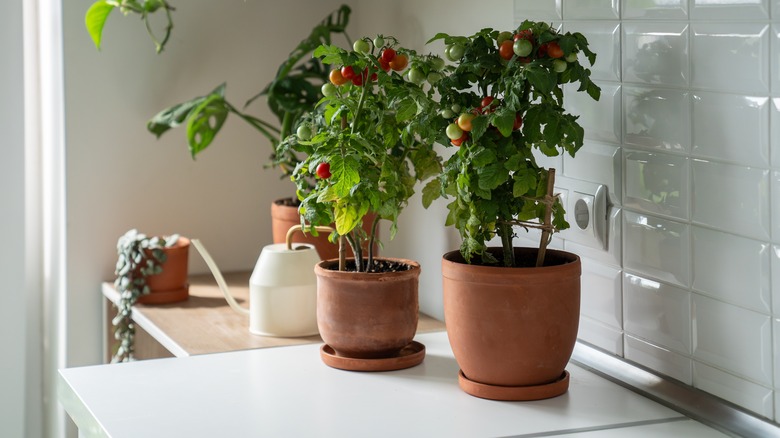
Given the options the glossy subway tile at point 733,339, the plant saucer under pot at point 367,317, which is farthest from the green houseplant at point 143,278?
the glossy subway tile at point 733,339

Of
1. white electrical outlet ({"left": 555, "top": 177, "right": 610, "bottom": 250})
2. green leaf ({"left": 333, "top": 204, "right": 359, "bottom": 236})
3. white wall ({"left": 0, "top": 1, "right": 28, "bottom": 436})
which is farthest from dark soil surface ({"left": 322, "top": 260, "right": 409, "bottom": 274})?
white wall ({"left": 0, "top": 1, "right": 28, "bottom": 436})

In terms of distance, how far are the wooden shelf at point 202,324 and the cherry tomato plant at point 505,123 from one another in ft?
1.80

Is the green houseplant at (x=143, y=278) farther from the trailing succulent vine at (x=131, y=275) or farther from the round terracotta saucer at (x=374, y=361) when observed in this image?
the round terracotta saucer at (x=374, y=361)

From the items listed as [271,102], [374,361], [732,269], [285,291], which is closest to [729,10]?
[732,269]

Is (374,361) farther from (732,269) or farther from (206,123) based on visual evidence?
(206,123)

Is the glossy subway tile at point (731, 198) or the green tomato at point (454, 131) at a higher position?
the green tomato at point (454, 131)

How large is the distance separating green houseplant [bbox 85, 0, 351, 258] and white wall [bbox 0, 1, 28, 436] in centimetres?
22

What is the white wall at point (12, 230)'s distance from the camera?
2.07 m

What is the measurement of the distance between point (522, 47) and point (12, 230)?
1.43 metres

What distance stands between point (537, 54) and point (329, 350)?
51 centimetres

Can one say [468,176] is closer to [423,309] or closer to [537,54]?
[537,54]

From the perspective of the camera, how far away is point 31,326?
2.19 metres

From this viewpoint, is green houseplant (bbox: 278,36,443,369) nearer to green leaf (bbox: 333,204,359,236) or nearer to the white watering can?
green leaf (bbox: 333,204,359,236)

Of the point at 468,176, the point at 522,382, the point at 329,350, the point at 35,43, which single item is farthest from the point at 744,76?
the point at 35,43
